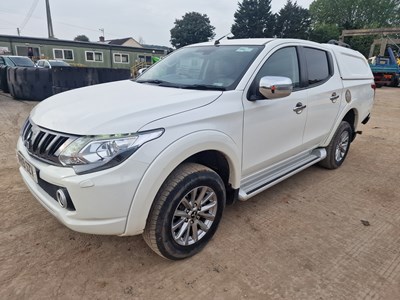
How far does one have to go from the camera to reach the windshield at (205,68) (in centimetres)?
277

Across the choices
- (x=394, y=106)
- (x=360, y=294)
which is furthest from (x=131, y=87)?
(x=394, y=106)

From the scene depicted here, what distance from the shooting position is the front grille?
2.03 meters

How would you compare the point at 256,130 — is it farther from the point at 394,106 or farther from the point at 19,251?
the point at 394,106

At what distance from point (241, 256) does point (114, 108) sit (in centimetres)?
159

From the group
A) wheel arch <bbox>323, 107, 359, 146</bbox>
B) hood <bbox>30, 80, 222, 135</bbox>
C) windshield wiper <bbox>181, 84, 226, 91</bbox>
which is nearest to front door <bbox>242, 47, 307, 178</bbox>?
windshield wiper <bbox>181, 84, 226, 91</bbox>

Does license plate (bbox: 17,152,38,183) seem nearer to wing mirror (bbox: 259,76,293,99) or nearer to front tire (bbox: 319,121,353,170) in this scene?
wing mirror (bbox: 259,76,293,99)

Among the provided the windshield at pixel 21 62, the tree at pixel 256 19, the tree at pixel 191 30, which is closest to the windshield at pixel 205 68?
the windshield at pixel 21 62

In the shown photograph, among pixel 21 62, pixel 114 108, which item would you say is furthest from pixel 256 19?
pixel 114 108

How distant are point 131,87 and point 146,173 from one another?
1.29 m

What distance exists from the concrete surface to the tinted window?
1.44 m

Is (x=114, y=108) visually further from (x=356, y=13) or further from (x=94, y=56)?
(x=356, y=13)

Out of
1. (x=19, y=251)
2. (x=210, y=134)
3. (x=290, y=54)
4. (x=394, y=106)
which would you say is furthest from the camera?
(x=394, y=106)

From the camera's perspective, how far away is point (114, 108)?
7.18 ft

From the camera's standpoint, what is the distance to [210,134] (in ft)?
7.66
